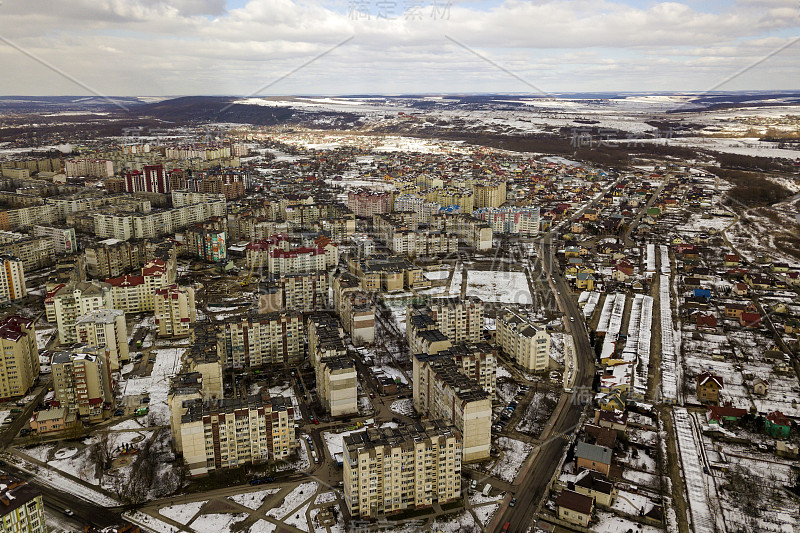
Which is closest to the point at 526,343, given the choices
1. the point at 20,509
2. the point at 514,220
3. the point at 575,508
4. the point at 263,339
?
the point at 575,508

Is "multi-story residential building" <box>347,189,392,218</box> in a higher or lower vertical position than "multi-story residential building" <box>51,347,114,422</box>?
higher

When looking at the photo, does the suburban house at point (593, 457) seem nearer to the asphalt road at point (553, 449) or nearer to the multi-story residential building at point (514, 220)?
the asphalt road at point (553, 449)

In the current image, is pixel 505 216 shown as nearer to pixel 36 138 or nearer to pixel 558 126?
pixel 558 126

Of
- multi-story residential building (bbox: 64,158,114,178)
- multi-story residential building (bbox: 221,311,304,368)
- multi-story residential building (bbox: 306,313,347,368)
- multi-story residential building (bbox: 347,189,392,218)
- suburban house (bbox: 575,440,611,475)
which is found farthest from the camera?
multi-story residential building (bbox: 64,158,114,178)

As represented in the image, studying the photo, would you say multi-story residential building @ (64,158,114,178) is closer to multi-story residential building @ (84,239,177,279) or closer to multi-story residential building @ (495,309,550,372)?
multi-story residential building @ (84,239,177,279)

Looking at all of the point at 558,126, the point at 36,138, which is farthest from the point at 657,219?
the point at 36,138

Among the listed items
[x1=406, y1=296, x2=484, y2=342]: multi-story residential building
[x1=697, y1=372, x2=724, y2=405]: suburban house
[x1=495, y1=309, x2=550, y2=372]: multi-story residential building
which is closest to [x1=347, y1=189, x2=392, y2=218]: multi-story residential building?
[x1=406, y1=296, x2=484, y2=342]: multi-story residential building
